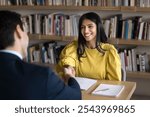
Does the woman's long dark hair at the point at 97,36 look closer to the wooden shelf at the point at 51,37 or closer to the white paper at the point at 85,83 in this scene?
the white paper at the point at 85,83

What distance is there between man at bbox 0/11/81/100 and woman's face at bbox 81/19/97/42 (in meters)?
1.18

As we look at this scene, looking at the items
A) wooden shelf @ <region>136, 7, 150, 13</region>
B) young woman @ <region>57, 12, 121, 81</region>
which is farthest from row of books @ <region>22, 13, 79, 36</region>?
young woman @ <region>57, 12, 121, 81</region>

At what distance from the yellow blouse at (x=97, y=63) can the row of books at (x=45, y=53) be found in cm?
118

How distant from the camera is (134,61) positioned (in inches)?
133

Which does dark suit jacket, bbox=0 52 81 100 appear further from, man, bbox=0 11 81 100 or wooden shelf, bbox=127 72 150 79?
wooden shelf, bbox=127 72 150 79

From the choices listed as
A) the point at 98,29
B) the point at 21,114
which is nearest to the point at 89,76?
the point at 98,29

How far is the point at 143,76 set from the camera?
10.9 feet

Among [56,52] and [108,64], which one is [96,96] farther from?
[56,52]

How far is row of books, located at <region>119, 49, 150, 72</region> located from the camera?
132 inches

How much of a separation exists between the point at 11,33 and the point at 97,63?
1.22 meters

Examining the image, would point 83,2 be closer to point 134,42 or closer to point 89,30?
point 134,42

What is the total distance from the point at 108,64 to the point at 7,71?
131cm

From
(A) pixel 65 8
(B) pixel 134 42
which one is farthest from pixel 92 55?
(A) pixel 65 8

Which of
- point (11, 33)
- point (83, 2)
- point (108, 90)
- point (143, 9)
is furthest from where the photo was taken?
point (83, 2)
